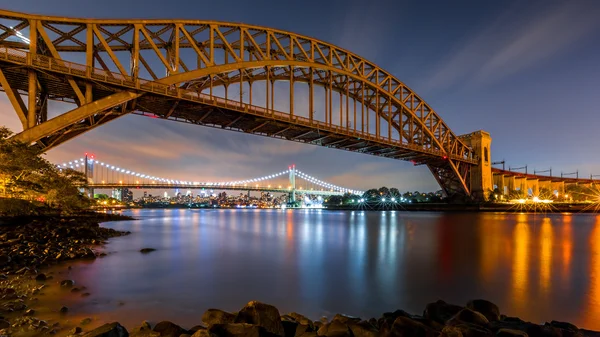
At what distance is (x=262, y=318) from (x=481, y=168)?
201 feet

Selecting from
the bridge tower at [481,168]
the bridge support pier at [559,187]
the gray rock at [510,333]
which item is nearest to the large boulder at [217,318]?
the gray rock at [510,333]

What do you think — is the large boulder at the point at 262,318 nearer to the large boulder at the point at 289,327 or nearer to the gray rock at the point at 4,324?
the large boulder at the point at 289,327

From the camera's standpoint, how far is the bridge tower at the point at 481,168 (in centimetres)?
5581

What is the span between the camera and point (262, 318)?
4.36m

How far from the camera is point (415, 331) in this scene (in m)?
3.99

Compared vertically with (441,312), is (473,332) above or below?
above

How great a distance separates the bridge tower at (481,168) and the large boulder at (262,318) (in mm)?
60216

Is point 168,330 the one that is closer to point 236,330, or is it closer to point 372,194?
point 236,330

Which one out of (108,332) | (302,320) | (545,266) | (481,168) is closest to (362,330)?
(302,320)

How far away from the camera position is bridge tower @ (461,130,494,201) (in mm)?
55812

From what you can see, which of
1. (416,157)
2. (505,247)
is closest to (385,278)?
(505,247)

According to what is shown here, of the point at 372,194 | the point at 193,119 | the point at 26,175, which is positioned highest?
the point at 193,119

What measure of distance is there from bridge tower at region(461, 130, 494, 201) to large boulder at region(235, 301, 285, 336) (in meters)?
60.2

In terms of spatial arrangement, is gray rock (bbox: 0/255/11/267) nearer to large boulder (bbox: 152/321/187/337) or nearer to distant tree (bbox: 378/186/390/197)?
large boulder (bbox: 152/321/187/337)
